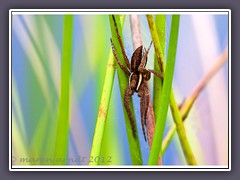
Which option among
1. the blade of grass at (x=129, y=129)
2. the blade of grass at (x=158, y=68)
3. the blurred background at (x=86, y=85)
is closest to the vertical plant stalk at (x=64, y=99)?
the blurred background at (x=86, y=85)

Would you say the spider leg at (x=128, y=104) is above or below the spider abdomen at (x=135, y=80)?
below

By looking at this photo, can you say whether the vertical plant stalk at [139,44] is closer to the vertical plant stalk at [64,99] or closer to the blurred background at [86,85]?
the blurred background at [86,85]

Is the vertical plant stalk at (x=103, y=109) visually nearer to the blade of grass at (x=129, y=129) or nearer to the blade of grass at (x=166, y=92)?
the blade of grass at (x=129, y=129)

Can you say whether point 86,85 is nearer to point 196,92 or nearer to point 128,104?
point 128,104

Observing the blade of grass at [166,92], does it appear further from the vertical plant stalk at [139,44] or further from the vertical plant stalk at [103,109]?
the vertical plant stalk at [103,109]

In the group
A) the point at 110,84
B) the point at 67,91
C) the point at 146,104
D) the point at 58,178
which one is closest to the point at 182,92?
the point at 146,104

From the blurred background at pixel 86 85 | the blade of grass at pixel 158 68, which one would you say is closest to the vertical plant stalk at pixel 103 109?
the blurred background at pixel 86 85

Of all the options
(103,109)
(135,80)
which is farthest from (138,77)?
(103,109)

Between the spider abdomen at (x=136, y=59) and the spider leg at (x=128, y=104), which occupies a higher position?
the spider abdomen at (x=136, y=59)
